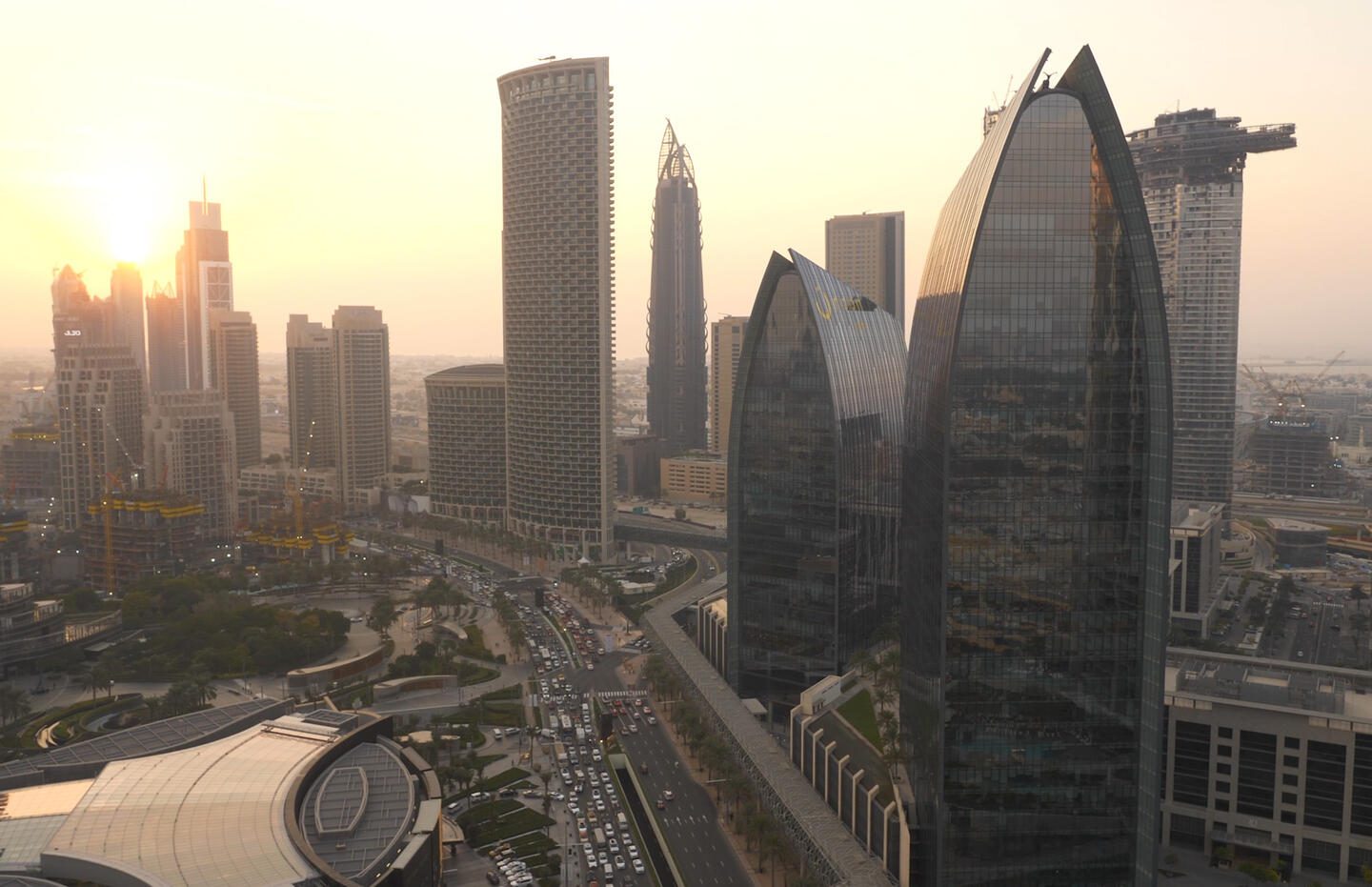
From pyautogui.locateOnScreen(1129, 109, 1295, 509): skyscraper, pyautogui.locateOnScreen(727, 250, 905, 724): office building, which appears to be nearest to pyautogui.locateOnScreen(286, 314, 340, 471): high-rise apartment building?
pyautogui.locateOnScreen(727, 250, 905, 724): office building

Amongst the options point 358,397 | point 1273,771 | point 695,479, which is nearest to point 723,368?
point 695,479

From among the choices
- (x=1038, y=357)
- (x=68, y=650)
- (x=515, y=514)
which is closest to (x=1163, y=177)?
(x=515, y=514)

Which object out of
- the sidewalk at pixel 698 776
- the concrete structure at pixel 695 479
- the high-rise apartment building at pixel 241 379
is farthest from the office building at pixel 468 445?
the sidewalk at pixel 698 776

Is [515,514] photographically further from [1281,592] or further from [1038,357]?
[1038,357]

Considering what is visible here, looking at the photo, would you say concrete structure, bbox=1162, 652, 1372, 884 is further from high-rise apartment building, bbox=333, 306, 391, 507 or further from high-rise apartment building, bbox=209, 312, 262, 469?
high-rise apartment building, bbox=209, 312, 262, 469

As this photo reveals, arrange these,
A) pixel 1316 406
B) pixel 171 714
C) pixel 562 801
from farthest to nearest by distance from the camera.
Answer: pixel 1316 406, pixel 171 714, pixel 562 801

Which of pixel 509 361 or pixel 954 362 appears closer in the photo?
pixel 954 362

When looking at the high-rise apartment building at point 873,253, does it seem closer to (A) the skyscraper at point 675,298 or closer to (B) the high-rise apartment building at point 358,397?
(A) the skyscraper at point 675,298
